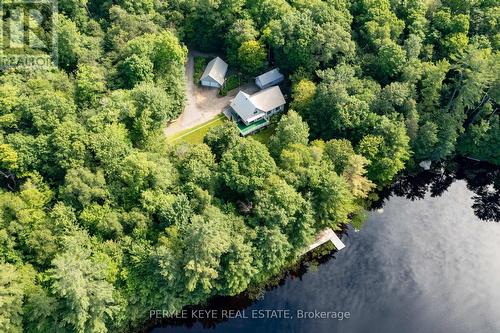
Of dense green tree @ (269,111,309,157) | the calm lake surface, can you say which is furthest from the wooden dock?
dense green tree @ (269,111,309,157)

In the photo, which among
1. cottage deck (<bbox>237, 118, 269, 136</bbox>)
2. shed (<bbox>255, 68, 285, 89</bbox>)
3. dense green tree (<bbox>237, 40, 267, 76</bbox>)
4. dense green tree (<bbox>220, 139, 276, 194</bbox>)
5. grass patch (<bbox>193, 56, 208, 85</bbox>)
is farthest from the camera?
grass patch (<bbox>193, 56, 208, 85</bbox>)

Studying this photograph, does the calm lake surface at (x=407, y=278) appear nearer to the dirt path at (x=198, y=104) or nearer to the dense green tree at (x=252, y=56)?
the dirt path at (x=198, y=104)

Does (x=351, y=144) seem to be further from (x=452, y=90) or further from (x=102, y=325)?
(x=102, y=325)

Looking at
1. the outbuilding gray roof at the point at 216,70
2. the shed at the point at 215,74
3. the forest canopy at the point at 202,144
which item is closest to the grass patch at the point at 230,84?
the shed at the point at 215,74

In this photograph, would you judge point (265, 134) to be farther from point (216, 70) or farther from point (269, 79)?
point (216, 70)

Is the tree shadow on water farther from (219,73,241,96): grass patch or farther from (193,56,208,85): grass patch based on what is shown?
(193,56,208,85): grass patch

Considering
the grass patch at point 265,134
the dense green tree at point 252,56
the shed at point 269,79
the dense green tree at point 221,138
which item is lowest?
the grass patch at point 265,134

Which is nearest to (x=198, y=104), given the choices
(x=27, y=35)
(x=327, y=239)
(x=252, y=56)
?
(x=252, y=56)
